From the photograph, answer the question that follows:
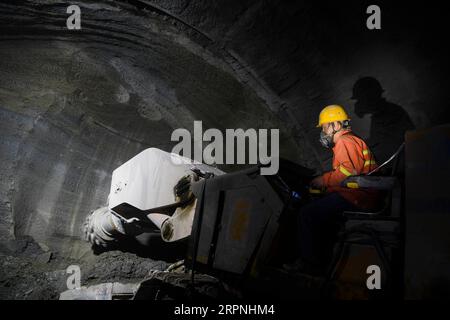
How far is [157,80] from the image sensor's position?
5824 millimetres

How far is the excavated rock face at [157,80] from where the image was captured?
431 cm

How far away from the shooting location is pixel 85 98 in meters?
5.98

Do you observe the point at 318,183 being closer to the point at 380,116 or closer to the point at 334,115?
the point at 334,115

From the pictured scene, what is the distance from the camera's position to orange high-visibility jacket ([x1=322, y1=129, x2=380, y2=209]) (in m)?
2.55

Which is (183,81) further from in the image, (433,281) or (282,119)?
(433,281)

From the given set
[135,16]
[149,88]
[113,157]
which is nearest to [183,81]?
[149,88]

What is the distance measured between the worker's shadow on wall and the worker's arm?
2147 mm

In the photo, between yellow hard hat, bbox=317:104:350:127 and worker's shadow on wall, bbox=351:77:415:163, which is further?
worker's shadow on wall, bbox=351:77:415:163

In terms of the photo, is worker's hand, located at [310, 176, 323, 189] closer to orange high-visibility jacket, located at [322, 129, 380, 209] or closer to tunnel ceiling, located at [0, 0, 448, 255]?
orange high-visibility jacket, located at [322, 129, 380, 209]

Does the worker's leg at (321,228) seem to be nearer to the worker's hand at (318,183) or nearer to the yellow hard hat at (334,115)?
the worker's hand at (318,183)

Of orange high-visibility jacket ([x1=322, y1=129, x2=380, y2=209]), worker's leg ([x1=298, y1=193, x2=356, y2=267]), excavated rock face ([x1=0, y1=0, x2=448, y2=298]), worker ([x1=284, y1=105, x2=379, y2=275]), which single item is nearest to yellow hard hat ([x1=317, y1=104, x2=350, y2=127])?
orange high-visibility jacket ([x1=322, y1=129, x2=380, y2=209])

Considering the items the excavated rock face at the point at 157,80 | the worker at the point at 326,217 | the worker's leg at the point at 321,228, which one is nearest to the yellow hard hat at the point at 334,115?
the worker at the point at 326,217

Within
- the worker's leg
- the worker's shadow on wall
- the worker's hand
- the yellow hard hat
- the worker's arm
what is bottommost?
the worker's leg
